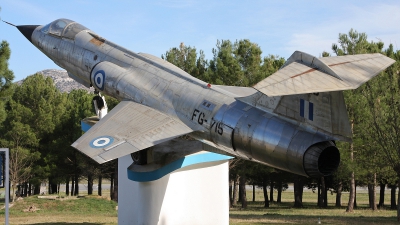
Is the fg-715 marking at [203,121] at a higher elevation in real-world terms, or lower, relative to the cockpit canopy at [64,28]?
lower

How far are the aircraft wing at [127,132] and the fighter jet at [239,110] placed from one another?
26 mm

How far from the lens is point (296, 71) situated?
12078 millimetres

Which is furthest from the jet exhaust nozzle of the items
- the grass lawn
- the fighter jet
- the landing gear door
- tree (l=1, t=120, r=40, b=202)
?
tree (l=1, t=120, r=40, b=202)

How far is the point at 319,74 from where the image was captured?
39.2 feet

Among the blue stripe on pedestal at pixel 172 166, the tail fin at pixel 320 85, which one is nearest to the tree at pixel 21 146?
the blue stripe on pedestal at pixel 172 166

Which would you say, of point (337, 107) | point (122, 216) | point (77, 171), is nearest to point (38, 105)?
point (77, 171)

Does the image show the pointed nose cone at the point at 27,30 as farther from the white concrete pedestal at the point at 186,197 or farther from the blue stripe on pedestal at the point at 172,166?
the blue stripe on pedestal at the point at 172,166

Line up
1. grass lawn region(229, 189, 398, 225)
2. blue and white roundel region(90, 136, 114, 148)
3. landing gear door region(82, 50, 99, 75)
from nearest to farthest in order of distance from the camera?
blue and white roundel region(90, 136, 114, 148), landing gear door region(82, 50, 99, 75), grass lawn region(229, 189, 398, 225)

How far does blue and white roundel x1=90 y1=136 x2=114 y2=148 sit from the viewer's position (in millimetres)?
13966

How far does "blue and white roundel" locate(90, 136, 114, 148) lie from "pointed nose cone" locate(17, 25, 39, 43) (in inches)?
398

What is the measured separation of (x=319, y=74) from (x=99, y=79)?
8.92 m

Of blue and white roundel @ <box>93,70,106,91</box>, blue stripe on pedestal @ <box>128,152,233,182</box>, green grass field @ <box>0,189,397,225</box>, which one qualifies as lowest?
green grass field @ <box>0,189,397,225</box>

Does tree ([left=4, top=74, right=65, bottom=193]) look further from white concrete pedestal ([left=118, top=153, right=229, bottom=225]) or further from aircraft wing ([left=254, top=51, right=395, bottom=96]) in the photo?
aircraft wing ([left=254, top=51, right=395, bottom=96])

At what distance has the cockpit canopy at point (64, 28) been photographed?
2096cm
